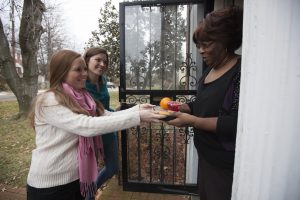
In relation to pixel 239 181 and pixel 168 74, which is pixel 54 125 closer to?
pixel 239 181

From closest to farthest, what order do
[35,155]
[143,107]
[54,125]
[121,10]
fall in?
[54,125], [35,155], [143,107], [121,10]

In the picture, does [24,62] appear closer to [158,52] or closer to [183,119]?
[158,52]

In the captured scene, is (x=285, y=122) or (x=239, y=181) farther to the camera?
(x=239, y=181)

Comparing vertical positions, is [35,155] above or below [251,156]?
below

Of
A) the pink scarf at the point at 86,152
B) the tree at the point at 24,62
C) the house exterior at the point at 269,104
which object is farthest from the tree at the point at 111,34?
the house exterior at the point at 269,104

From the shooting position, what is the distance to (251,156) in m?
0.78

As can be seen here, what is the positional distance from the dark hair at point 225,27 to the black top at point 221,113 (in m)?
0.14

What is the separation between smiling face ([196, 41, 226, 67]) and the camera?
5.05 ft

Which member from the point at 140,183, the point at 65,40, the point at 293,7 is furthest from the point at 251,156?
the point at 65,40

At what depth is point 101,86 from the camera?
9.53 ft

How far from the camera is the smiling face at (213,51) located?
154cm

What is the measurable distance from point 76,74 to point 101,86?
1.01 metres

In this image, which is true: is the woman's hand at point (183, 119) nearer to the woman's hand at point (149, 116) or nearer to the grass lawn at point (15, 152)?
the woman's hand at point (149, 116)

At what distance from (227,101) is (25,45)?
9867mm
